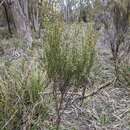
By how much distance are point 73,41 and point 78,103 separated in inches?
33.5

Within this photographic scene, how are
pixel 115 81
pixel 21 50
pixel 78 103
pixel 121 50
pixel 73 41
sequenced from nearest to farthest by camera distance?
pixel 73 41, pixel 78 103, pixel 115 81, pixel 121 50, pixel 21 50

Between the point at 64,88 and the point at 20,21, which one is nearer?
the point at 64,88

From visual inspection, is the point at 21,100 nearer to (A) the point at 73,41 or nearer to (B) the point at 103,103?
(A) the point at 73,41

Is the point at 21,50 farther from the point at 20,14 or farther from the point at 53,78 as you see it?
the point at 53,78

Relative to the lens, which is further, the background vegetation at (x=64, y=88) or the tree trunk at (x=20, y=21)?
the tree trunk at (x=20, y=21)

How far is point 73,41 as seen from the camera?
3482 mm

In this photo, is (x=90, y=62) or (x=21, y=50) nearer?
(x=90, y=62)

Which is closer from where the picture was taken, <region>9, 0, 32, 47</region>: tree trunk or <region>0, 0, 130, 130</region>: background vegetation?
<region>0, 0, 130, 130</region>: background vegetation

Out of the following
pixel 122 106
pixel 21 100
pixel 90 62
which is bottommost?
pixel 122 106

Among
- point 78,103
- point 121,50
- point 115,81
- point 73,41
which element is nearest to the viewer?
point 73,41

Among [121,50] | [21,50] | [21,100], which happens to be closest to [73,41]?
[21,100]

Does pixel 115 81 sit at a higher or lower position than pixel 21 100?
lower

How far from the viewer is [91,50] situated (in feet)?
11.2

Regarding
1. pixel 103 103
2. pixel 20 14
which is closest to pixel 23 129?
pixel 103 103
